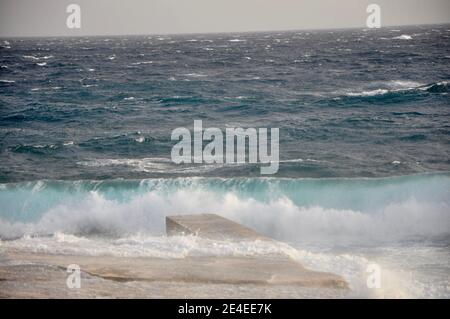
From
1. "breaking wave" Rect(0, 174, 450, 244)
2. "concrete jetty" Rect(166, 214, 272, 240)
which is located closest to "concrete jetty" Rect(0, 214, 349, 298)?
"concrete jetty" Rect(166, 214, 272, 240)

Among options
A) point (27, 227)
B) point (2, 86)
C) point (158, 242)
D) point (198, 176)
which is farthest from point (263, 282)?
point (2, 86)

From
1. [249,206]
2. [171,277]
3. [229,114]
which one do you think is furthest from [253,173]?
[171,277]

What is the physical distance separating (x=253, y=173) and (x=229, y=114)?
9269 mm

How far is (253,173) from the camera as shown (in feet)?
60.4

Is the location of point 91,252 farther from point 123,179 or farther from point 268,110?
point 268,110

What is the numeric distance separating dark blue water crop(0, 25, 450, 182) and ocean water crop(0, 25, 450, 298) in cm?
11

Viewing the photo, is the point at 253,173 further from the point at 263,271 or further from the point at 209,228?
the point at 263,271

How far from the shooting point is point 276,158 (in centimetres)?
1984

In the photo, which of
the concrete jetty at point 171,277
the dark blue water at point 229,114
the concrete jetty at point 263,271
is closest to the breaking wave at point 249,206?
the dark blue water at point 229,114

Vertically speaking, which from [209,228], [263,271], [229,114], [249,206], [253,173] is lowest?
[249,206]

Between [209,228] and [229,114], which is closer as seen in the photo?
[209,228]

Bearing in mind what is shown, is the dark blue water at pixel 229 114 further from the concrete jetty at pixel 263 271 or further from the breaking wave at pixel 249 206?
the concrete jetty at pixel 263 271
